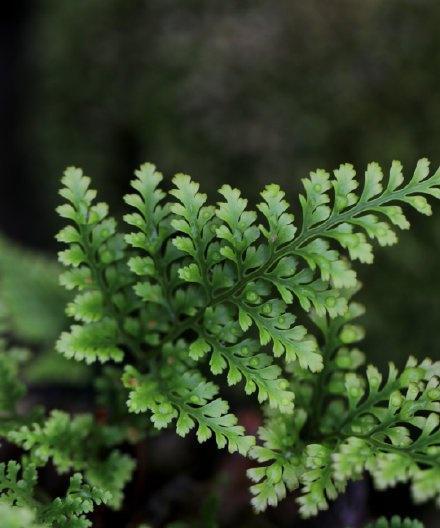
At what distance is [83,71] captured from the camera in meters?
2.80

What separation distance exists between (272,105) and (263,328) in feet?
3.62

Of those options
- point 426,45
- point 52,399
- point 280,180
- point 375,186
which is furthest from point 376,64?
point 52,399

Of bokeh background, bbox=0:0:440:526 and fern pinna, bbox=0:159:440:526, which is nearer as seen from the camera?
fern pinna, bbox=0:159:440:526

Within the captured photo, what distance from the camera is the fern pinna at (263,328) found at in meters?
1.35

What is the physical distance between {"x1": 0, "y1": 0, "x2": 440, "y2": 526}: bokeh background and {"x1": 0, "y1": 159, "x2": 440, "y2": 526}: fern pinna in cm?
62

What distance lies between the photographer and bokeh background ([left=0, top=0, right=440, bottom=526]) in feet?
7.06

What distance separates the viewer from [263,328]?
4.64 feet

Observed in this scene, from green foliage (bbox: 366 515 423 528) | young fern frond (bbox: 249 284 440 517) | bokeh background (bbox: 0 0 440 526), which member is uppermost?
bokeh background (bbox: 0 0 440 526)

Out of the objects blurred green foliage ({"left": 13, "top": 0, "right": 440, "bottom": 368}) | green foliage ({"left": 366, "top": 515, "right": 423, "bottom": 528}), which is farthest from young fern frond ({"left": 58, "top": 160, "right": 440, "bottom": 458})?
blurred green foliage ({"left": 13, "top": 0, "right": 440, "bottom": 368})

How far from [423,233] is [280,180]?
19.4 inches

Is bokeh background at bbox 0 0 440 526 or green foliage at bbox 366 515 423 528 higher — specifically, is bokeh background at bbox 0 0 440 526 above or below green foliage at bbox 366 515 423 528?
above

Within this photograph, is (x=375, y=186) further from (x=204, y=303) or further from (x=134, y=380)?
(x=134, y=380)

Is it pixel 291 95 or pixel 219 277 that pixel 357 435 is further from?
pixel 291 95

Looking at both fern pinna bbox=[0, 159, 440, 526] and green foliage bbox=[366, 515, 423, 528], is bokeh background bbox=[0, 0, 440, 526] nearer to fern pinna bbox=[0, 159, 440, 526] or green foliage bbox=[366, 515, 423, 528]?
fern pinna bbox=[0, 159, 440, 526]
